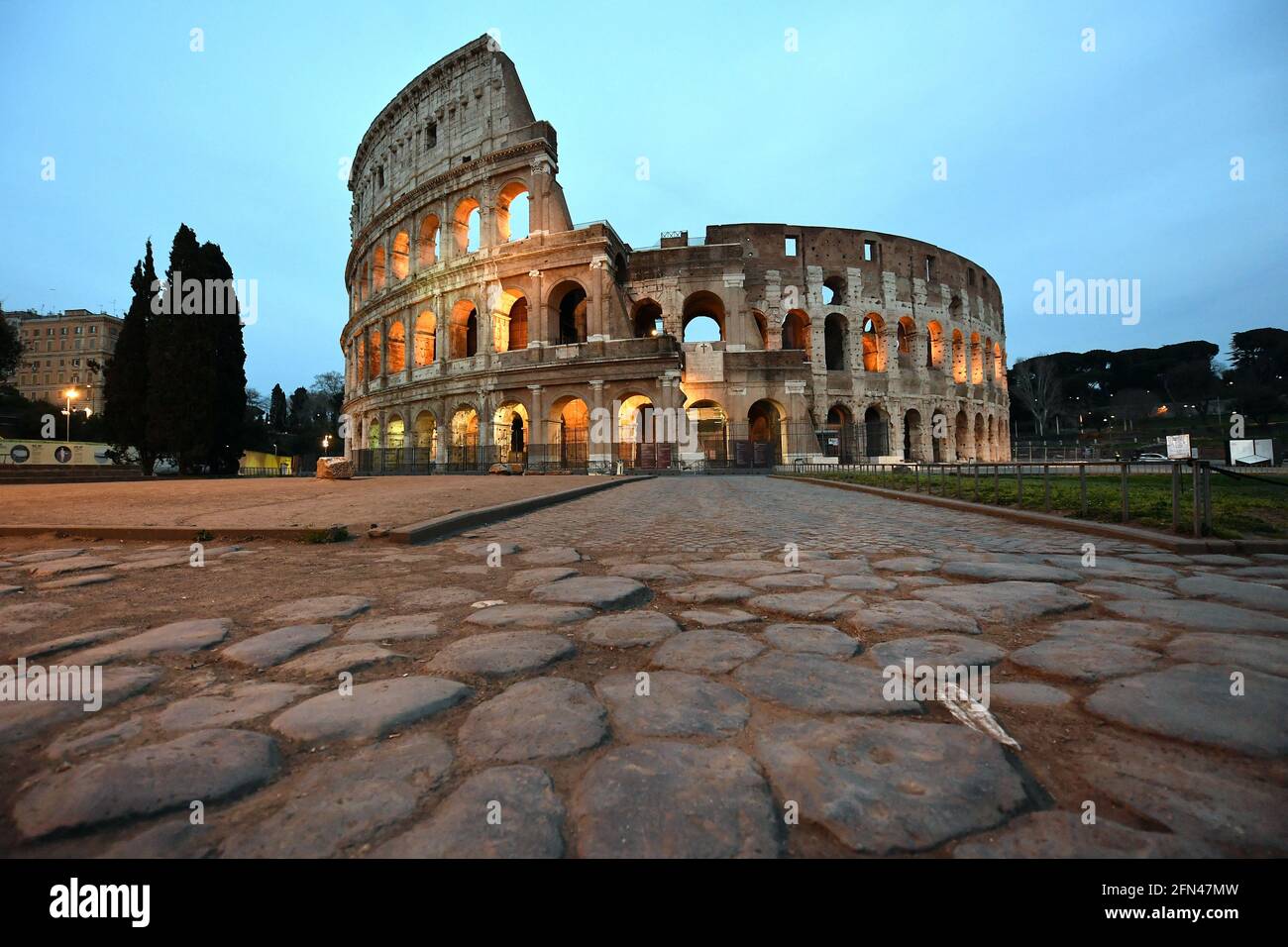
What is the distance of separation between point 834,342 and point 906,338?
439cm

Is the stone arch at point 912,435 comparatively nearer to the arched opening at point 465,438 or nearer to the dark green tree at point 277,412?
the arched opening at point 465,438

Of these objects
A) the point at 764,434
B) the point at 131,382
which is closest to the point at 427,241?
the point at 131,382

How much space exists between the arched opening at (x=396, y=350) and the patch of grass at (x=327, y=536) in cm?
2825

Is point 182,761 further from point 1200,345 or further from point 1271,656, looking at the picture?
point 1200,345

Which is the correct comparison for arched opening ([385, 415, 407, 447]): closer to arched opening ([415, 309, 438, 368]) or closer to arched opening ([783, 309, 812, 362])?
arched opening ([415, 309, 438, 368])

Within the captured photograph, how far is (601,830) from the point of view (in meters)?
0.89

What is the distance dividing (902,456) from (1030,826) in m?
33.6

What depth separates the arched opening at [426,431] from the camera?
Result: 28094 mm

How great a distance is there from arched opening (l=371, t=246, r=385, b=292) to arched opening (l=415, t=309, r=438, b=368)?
6636mm

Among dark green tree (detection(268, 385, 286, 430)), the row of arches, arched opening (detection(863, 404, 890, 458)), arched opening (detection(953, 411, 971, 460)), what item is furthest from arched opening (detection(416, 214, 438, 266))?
dark green tree (detection(268, 385, 286, 430))

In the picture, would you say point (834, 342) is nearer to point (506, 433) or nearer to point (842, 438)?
point (842, 438)

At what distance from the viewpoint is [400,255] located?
30438 mm

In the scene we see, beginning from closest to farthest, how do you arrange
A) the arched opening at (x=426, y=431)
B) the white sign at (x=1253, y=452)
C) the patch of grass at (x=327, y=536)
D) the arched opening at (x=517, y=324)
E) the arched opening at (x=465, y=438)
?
the patch of grass at (x=327, y=536), the white sign at (x=1253, y=452), the arched opening at (x=465, y=438), the arched opening at (x=517, y=324), the arched opening at (x=426, y=431)

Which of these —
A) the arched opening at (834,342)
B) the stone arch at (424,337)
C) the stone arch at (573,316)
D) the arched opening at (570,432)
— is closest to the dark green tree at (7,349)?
the stone arch at (424,337)
